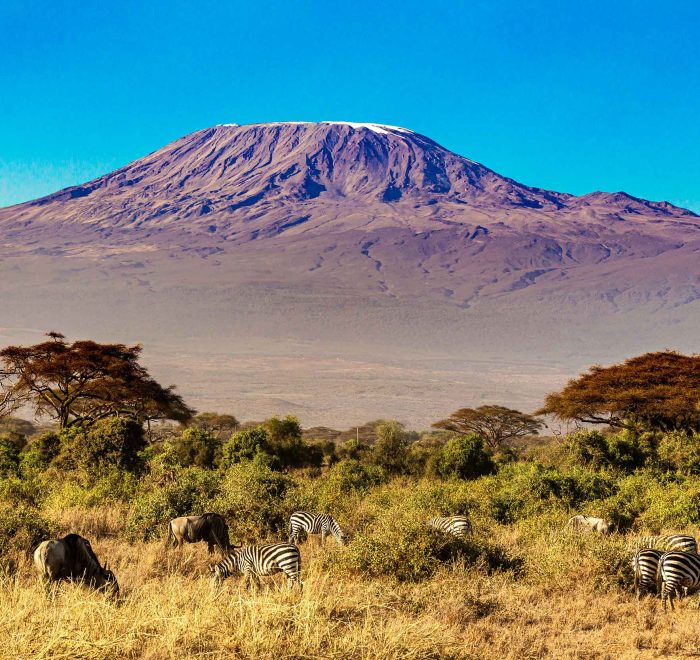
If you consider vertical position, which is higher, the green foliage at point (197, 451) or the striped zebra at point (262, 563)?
the striped zebra at point (262, 563)

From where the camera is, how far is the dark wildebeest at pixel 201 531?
1163 cm

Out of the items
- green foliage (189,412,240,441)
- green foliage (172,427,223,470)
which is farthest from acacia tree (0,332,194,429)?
green foliage (189,412,240,441)

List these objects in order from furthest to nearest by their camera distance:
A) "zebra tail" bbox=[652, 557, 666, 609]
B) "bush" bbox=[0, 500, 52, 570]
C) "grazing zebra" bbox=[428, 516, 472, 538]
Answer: "grazing zebra" bbox=[428, 516, 472, 538], "bush" bbox=[0, 500, 52, 570], "zebra tail" bbox=[652, 557, 666, 609]

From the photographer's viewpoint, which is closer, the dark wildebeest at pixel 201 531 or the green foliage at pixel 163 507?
the dark wildebeest at pixel 201 531

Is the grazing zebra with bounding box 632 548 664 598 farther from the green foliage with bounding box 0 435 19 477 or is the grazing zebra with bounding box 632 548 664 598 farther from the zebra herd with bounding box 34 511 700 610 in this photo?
the green foliage with bounding box 0 435 19 477

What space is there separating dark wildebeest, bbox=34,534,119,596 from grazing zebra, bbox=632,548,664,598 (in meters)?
6.83

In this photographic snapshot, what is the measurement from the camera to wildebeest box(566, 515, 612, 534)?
1292 centimetres

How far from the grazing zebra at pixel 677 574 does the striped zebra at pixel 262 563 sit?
4833 millimetres

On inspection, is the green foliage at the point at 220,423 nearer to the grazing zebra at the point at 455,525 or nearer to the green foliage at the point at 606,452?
the green foliage at the point at 606,452

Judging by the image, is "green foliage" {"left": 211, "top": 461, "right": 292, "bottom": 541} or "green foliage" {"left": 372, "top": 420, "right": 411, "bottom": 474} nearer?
"green foliage" {"left": 211, "top": 461, "right": 292, "bottom": 541}

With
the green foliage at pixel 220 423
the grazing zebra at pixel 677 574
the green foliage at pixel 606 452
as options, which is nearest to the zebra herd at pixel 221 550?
the grazing zebra at pixel 677 574

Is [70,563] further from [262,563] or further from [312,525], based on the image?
[312,525]

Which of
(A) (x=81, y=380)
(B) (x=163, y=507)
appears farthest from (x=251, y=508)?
Answer: (A) (x=81, y=380)

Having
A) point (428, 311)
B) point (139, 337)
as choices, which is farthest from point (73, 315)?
point (428, 311)
